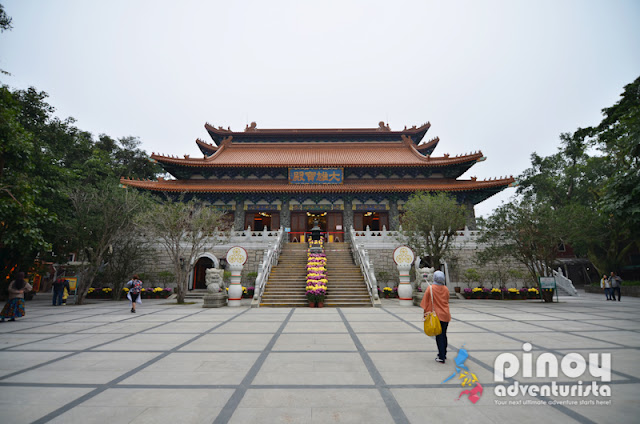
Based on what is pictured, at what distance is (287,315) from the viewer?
32.5 feet

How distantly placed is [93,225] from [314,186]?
13.6m

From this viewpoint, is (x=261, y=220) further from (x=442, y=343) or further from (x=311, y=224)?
(x=442, y=343)

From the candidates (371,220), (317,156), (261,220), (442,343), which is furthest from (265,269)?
(317,156)

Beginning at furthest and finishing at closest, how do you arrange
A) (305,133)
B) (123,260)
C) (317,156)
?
1. (305,133)
2. (317,156)
3. (123,260)

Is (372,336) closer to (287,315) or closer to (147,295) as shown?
(287,315)

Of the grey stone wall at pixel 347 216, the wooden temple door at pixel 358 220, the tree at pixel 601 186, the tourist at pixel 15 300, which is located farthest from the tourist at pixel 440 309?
the wooden temple door at pixel 358 220

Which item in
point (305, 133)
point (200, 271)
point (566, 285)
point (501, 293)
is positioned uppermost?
point (305, 133)

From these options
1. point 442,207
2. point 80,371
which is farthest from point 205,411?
point 442,207

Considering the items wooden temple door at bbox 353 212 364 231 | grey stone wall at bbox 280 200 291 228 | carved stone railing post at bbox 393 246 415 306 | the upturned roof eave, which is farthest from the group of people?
grey stone wall at bbox 280 200 291 228

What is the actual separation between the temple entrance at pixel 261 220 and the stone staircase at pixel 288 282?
4735 millimetres

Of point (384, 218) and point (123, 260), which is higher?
point (384, 218)

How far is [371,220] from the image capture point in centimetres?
2328

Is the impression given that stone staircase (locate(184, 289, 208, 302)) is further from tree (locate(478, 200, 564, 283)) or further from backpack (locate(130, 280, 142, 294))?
tree (locate(478, 200, 564, 283))

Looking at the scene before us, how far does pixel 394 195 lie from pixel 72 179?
2085cm
